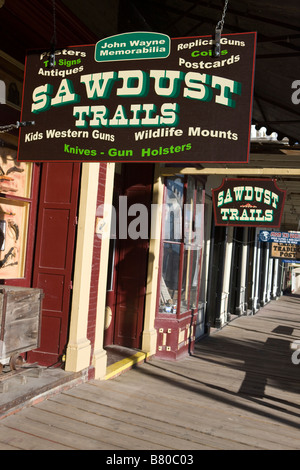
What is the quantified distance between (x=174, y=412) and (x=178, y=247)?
3.99 metres

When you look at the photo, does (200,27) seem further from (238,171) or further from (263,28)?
(238,171)

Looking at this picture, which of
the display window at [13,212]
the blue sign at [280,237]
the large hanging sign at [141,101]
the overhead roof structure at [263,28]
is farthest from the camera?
the blue sign at [280,237]

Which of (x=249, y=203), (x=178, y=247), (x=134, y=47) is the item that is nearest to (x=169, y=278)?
(x=178, y=247)

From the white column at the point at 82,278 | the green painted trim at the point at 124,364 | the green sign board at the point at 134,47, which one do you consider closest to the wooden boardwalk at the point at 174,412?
the green painted trim at the point at 124,364

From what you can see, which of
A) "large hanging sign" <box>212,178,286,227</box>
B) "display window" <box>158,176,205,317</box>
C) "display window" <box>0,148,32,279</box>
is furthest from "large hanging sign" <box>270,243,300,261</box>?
"display window" <box>0,148,32,279</box>

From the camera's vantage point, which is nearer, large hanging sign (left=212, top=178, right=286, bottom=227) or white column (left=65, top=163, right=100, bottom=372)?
white column (left=65, top=163, right=100, bottom=372)

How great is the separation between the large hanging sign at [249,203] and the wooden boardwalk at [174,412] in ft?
9.17

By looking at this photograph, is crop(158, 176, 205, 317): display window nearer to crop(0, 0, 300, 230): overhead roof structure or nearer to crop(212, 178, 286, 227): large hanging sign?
crop(212, 178, 286, 227): large hanging sign

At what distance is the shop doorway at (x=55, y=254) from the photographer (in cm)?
569

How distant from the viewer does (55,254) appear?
18.9ft

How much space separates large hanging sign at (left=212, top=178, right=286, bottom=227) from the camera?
27.1ft

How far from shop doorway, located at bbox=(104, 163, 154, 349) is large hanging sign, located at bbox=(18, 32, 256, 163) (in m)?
4.03

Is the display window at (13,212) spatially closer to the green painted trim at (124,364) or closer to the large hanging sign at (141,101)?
the large hanging sign at (141,101)
